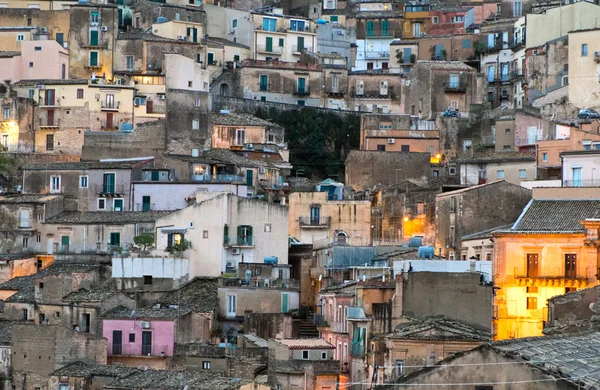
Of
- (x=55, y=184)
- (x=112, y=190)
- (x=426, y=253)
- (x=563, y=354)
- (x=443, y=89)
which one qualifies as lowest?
(x=563, y=354)

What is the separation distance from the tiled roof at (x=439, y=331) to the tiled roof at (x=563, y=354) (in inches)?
476

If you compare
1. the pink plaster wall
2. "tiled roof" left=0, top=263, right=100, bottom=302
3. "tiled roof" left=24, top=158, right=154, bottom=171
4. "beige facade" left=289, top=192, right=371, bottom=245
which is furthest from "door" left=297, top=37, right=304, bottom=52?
the pink plaster wall

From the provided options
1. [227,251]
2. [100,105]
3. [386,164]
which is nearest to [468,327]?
[227,251]

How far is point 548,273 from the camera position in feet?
248

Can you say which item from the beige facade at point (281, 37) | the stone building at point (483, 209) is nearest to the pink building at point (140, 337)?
the stone building at point (483, 209)

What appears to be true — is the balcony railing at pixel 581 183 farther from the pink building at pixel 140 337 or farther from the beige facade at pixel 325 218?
the pink building at pixel 140 337

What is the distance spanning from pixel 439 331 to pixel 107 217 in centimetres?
3187

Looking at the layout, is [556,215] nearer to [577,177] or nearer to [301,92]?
[577,177]

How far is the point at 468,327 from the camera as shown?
216 ft

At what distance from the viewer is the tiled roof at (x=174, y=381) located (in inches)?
2702

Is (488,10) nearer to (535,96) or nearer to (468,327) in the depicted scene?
(535,96)

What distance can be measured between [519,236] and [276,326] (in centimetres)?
1105

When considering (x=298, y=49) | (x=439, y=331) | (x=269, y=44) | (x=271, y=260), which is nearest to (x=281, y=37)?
(x=269, y=44)

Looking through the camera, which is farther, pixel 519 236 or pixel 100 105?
pixel 100 105
